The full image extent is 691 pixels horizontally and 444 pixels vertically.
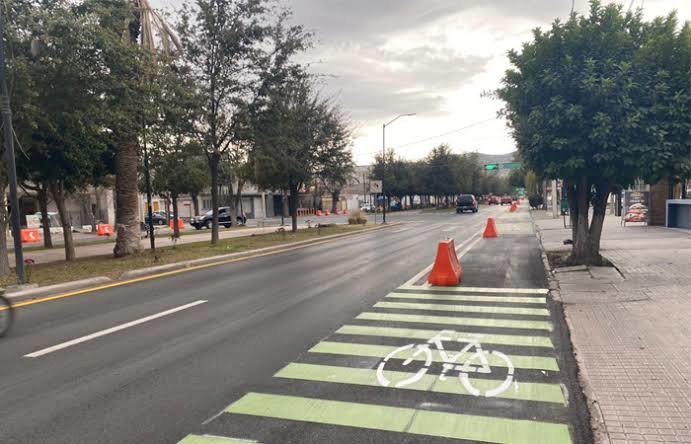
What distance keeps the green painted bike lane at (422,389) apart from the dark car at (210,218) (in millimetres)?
34953

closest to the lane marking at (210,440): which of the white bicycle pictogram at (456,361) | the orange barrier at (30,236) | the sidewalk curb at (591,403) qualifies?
the white bicycle pictogram at (456,361)

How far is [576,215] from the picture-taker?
39.5 ft

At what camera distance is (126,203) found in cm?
1505

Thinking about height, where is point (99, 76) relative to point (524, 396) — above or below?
above

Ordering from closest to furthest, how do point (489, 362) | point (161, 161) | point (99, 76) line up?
1. point (489, 362)
2. point (99, 76)
3. point (161, 161)

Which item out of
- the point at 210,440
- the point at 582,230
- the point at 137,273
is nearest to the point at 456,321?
the point at 210,440

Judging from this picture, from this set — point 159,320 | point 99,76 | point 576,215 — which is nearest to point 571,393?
point 159,320

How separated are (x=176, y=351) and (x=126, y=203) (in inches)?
426

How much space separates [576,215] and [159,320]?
401 inches

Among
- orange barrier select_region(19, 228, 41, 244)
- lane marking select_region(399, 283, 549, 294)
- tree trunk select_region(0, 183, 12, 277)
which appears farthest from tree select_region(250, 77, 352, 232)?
orange barrier select_region(19, 228, 41, 244)

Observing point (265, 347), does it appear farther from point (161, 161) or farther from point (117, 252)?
point (161, 161)

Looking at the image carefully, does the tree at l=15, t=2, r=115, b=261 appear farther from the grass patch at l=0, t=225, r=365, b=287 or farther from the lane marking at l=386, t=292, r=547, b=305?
the lane marking at l=386, t=292, r=547, b=305

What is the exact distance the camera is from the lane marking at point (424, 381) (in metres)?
4.23

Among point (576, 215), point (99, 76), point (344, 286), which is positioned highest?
point (99, 76)
